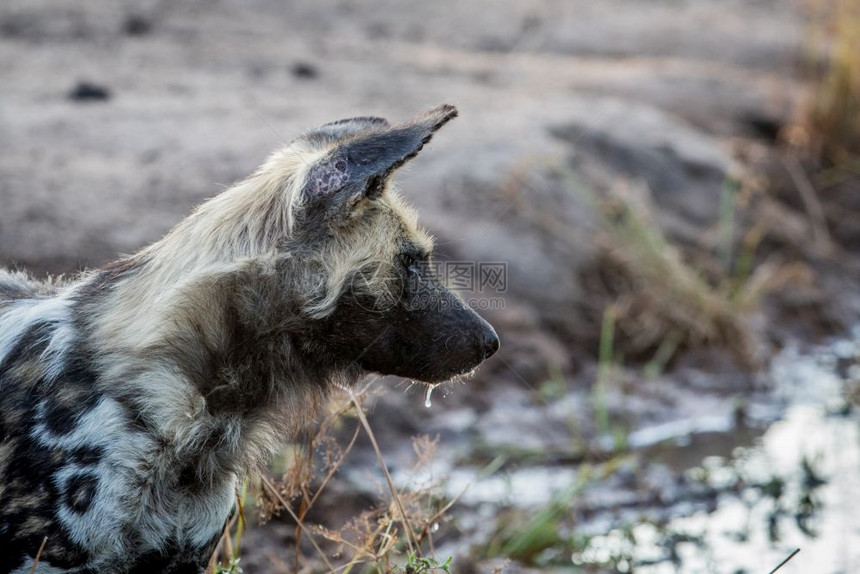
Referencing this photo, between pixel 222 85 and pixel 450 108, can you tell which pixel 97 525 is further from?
pixel 222 85

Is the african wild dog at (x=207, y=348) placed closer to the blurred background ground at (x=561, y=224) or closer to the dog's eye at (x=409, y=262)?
the dog's eye at (x=409, y=262)

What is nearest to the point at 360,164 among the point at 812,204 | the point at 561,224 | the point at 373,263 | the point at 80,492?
the point at 373,263

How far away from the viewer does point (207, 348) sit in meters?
2.70

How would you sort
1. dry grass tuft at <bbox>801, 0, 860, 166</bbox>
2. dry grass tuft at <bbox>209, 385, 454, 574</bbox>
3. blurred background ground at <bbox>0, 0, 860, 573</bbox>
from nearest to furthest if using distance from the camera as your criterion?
dry grass tuft at <bbox>209, 385, 454, 574</bbox>
blurred background ground at <bbox>0, 0, 860, 573</bbox>
dry grass tuft at <bbox>801, 0, 860, 166</bbox>

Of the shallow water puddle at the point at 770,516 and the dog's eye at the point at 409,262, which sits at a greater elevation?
the dog's eye at the point at 409,262

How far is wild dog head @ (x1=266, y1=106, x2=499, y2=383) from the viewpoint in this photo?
2.59 meters

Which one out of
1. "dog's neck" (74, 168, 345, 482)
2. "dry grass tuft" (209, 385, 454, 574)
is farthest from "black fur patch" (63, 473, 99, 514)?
"dry grass tuft" (209, 385, 454, 574)

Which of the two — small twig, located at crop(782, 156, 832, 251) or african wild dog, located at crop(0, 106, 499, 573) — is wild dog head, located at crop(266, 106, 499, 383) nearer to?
african wild dog, located at crop(0, 106, 499, 573)

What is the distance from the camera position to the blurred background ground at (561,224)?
4.57m

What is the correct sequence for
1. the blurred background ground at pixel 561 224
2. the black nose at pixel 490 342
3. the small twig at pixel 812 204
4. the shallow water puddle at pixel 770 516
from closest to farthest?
1. the black nose at pixel 490 342
2. the shallow water puddle at pixel 770 516
3. the blurred background ground at pixel 561 224
4. the small twig at pixel 812 204

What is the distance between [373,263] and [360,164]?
1.07 ft

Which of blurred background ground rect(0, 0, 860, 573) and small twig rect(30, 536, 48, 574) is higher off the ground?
small twig rect(30, 536, 48, 574)

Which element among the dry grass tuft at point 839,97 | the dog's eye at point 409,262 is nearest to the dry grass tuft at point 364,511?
the dog's eye at point 409,262

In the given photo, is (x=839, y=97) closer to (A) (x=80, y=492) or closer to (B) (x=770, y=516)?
(B) (x=770, y=516)
